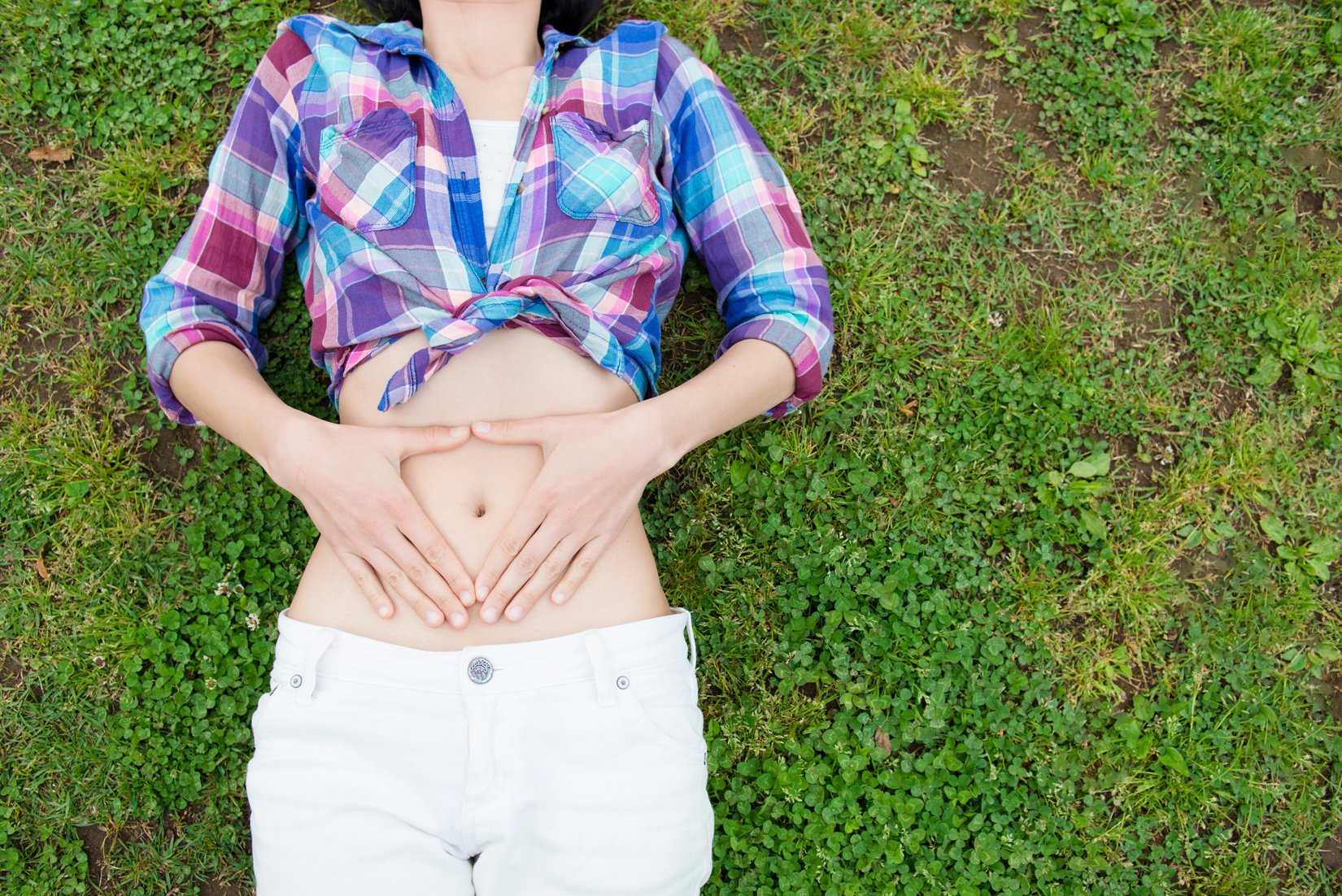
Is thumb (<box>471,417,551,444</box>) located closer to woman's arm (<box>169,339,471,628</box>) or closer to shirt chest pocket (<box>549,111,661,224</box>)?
woman's arm (<box>169,339,471,628</box>)

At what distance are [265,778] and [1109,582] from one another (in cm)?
274

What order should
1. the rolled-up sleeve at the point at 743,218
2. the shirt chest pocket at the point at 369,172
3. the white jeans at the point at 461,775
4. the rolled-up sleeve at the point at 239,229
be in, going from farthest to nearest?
the rolled-up sleeve at the point at 743,218 → the rolled-up sleeve at the point at 239,229 → the shirt chest pocket at the point at 369,172 → the white jeans at the point at 461,775

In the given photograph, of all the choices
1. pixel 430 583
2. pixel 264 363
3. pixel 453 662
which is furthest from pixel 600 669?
pixel 264 363

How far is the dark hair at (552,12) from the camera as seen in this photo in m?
2.77

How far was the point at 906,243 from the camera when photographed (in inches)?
125

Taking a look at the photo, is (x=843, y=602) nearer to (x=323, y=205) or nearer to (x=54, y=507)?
(x=323, y=205)

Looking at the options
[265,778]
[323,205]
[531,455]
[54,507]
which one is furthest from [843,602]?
[54,507]

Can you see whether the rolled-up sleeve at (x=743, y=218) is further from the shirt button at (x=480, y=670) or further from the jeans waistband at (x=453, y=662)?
the shirt button at (x=480, y=670)

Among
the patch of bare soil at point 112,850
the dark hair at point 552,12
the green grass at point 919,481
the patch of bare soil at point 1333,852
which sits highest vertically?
the dark hair at point 552,12

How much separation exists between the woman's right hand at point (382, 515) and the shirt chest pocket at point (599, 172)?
0.73 meters

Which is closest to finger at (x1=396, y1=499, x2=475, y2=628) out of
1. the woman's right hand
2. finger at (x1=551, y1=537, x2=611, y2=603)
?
the woman's right hand

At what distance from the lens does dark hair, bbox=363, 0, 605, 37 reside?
2766 mm

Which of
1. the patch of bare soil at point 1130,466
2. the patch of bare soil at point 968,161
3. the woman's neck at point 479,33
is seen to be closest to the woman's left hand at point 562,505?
the woman's neck at point 479,33

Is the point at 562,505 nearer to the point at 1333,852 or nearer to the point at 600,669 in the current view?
the point at 600,669
